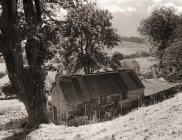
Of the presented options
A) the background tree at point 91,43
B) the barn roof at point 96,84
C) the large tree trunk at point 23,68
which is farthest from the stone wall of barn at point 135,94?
the large tree trunk at point 23,68

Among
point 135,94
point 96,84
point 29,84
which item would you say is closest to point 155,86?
point 135,94

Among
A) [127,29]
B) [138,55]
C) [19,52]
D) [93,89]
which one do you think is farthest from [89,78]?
[127,29]

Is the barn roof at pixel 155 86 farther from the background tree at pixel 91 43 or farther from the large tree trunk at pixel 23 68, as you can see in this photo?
the large tree trunk at pixel 23 68

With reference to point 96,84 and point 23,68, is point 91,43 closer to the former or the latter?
point 96,84

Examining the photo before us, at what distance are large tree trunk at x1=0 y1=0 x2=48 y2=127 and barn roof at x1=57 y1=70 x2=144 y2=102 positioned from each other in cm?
1361

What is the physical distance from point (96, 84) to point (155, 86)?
11065 millimetres

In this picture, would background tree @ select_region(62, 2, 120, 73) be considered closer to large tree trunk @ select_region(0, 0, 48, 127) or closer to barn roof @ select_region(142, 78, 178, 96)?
barn roof @ select_region(142, 78, 178, 96)

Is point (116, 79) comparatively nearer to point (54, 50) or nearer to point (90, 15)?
point (90, 15)

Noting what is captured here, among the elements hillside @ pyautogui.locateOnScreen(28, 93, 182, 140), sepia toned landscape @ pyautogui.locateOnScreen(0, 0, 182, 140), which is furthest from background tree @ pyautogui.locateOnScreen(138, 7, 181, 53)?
hillside @ pyautogui.locateOnScreen(28, 93, 182, 140)

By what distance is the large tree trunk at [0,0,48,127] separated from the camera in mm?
20547

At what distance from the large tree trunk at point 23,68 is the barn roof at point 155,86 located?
25.0 meters

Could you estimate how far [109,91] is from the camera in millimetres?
40844

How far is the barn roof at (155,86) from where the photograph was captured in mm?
45875

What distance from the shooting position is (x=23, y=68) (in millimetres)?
21844
